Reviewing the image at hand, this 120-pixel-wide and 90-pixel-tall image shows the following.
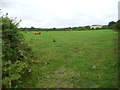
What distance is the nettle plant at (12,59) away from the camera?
313cm

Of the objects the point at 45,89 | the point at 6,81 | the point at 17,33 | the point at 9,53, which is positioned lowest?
the point at 45,89

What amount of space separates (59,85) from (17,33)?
278cm

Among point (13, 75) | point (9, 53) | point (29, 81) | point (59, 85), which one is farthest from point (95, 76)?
point (9, 53)

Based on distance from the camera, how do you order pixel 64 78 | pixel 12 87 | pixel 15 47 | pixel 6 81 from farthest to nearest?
pixel 15 47 → pixel 64 78 → pixel 12 87 → pixel 6 81

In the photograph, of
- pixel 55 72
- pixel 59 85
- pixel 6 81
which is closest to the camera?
pixel 6 81

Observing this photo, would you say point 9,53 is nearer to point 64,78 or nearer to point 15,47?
point 15,47

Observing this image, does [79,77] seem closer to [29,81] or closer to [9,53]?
[29,81]

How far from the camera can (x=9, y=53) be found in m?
4.08

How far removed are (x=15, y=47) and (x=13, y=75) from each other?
1904 millimetres

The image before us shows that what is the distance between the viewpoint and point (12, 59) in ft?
13.7

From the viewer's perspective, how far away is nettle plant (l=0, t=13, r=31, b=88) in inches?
123

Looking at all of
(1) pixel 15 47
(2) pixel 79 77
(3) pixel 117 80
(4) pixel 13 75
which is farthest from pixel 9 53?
(3) pixel 117 80

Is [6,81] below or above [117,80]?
above

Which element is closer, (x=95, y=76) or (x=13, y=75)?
(x=13, y=75)
